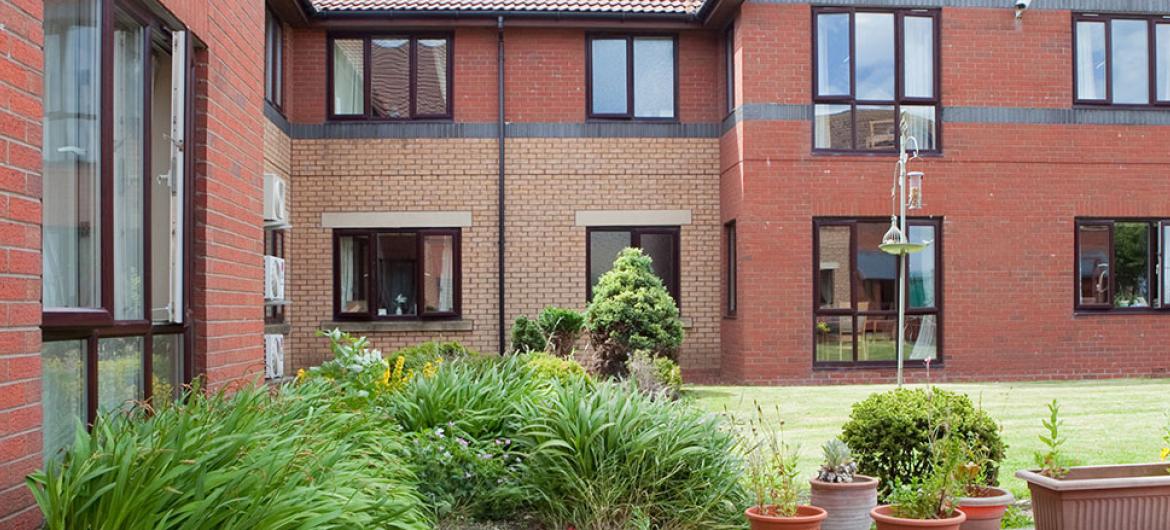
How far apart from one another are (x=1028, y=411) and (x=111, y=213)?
11.0m

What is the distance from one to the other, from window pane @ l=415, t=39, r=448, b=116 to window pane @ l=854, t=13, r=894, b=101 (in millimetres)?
6627

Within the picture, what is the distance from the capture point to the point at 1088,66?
18891mm

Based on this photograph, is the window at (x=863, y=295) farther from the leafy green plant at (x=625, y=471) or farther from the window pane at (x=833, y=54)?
the leafy green plant at (x=625, y=471)

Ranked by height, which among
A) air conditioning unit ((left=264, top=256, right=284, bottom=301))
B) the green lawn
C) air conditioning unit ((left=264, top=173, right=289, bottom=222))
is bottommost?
the green lawn

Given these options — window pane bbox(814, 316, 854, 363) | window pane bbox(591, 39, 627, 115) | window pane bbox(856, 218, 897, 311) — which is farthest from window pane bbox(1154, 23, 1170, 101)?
window pane bbox(591, 39, 627, 115)

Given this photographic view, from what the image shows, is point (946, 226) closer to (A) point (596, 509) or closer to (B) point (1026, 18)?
(B) point (1026, 18)

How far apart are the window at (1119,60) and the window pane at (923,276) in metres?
3.43

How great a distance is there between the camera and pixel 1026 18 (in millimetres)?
18578

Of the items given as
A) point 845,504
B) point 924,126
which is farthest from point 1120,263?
point 845,504

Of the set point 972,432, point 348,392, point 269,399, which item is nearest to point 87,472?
point 269,399

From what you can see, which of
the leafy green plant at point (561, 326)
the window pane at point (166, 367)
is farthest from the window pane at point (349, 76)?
the window pane at point (166, 367)

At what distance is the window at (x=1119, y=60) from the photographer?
1884 cm

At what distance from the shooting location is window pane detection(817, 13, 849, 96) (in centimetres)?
1808

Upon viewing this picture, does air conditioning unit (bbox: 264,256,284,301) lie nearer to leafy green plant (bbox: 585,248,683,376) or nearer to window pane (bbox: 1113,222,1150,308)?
leafy green plant (bbox: 585,248,683,376)
